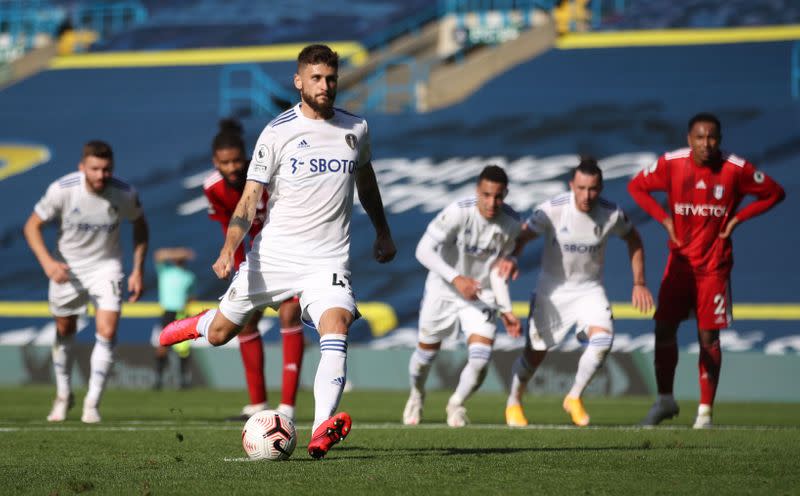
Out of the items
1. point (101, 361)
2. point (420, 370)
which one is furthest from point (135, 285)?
point (420, 370)

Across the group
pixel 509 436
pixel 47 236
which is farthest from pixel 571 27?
pixel 509 436

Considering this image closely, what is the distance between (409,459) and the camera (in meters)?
7.18

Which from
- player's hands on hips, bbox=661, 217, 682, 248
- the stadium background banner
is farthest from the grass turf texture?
the stadium background banner

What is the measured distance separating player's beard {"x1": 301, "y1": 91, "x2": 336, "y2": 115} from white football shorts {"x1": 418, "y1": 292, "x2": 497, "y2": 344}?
12.8 ft

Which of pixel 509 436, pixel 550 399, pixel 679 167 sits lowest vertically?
pixel 550 399

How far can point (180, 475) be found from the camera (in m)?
6.37

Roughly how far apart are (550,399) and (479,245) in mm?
5473

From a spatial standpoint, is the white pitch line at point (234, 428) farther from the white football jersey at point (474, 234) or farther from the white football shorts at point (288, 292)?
the white football shorts at point (288, 292)

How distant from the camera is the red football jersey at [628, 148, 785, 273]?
10.3 m

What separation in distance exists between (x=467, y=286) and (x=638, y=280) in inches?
54.9

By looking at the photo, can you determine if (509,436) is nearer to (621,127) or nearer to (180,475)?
(180,475)

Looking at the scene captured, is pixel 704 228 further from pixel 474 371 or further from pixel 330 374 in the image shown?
pixel 330 374

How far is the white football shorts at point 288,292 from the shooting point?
7191mm

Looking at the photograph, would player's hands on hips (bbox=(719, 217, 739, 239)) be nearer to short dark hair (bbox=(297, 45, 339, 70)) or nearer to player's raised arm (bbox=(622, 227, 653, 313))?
player's raised arm (bbox=(622, 227, 653, 313))
